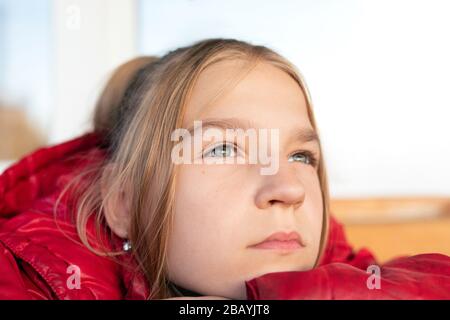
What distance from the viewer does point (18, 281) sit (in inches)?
25.6

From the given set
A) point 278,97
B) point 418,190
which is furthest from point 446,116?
point 278,97

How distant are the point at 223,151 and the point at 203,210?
0.28 feet

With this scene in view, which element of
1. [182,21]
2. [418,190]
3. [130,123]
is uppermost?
[182,21]

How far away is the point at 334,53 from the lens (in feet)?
3.46

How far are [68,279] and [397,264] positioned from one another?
42 cm

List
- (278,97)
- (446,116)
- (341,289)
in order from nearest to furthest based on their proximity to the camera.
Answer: (341,289) → (278,97) → (446,116)

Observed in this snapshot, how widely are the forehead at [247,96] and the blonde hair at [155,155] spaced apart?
1 centimetres

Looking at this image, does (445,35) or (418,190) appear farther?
(418,190)

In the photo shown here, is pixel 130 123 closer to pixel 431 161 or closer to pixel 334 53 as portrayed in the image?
pixel 334 53

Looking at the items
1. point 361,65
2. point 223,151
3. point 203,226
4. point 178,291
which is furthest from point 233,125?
point 361,65

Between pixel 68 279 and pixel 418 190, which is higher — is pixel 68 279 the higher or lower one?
the lower one

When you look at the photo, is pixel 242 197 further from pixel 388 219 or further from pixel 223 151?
pixel 388 219

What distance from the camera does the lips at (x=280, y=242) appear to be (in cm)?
65

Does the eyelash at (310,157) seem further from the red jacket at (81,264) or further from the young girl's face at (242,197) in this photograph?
the red jacket at (81,264)
